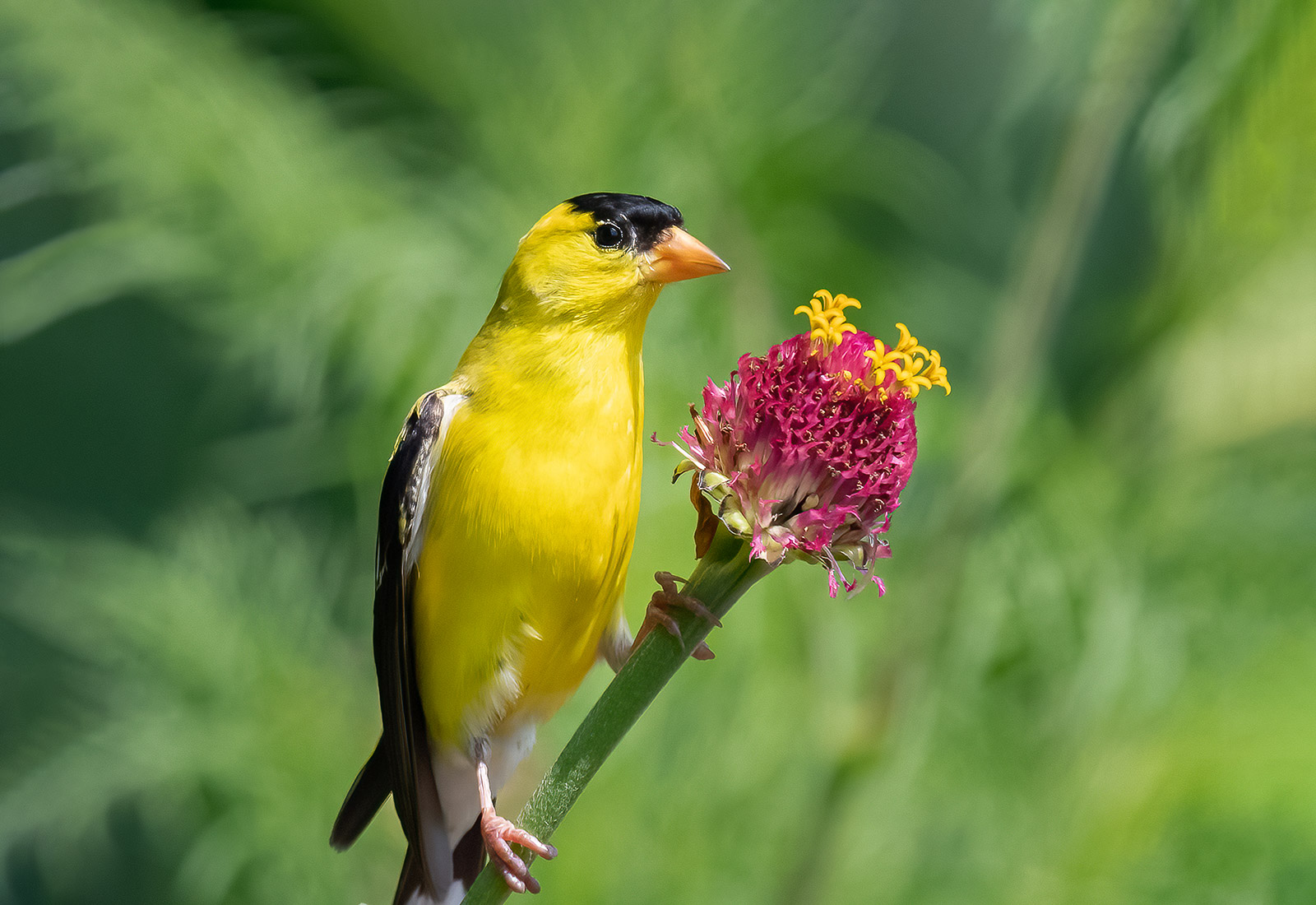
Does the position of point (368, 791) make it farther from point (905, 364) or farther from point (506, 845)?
point (905, 364)

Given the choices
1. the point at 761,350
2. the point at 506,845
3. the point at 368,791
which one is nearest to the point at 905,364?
the point at 506,845

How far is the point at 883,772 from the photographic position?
163cm

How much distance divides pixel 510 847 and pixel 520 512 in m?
0.25

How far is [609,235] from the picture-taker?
2.34 ft

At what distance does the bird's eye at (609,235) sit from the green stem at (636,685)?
0.91ft

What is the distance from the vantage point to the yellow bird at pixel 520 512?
661mm

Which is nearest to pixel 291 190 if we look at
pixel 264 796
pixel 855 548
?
pixel 264 796

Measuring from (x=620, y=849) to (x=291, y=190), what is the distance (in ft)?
4.24

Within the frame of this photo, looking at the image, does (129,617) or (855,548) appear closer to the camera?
(855,548)

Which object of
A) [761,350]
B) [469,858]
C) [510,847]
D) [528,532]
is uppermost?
[528,532]

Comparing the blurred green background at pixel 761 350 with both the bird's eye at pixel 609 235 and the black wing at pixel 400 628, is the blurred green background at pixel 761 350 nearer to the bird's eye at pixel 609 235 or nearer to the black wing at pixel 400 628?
the black wing at pixel 400 628

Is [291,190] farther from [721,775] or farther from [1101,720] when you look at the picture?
[1101,720]

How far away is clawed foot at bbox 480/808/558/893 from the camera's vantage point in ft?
1.66

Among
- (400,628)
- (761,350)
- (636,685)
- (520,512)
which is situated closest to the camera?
(636,685)
